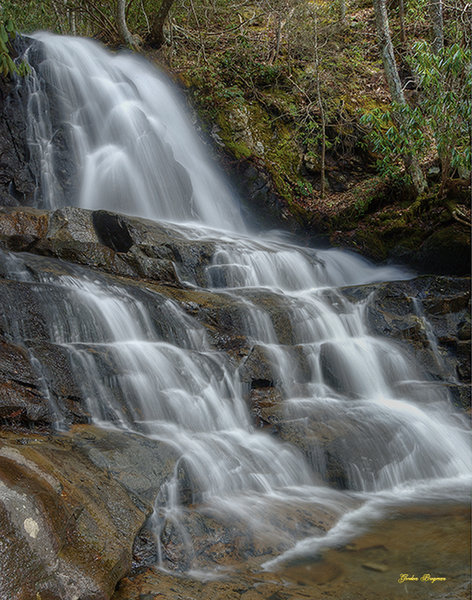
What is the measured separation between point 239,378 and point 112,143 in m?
8.44

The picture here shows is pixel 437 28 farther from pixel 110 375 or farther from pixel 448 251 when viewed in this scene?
pixel 110 375

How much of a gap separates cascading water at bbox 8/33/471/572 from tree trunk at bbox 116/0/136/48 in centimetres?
624

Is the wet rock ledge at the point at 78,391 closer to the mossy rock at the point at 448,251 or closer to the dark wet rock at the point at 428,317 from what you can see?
the dark wet rock at the point at 428,317

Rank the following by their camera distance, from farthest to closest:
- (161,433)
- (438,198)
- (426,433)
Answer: (438,198) → (426,433) → (161,433)

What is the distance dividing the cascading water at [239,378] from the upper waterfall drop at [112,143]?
0.22 feet

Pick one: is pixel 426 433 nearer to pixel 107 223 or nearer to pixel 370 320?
pixel 370 320

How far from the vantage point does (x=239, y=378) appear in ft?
20.7

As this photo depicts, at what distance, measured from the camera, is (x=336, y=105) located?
1578 centimetres

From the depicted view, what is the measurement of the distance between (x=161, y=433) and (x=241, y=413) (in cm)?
127

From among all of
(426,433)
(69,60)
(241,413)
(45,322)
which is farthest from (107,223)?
(69,60)

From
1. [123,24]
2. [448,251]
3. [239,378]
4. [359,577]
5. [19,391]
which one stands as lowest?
[359,577]

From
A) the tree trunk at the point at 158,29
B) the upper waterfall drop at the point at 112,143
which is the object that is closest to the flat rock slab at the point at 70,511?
the upper waterfall drop at the point at 112,143

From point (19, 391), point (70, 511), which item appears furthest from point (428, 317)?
point (70, 511)

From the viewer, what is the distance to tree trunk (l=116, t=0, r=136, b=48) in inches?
631
